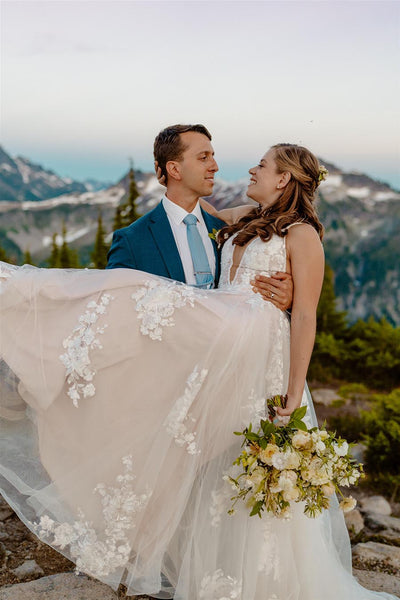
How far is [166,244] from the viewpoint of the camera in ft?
17.2

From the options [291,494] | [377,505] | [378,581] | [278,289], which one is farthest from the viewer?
[377,505]

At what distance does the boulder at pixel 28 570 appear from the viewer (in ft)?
14.8

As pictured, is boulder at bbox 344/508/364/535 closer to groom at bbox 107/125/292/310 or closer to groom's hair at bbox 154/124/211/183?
groom at bbox 107/125/292/310

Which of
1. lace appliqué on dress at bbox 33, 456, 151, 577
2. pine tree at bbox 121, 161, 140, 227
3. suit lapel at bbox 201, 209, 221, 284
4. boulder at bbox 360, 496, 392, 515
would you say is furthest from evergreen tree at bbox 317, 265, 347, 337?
lace appliqué on dress at bbox 33, 456, 151, 577

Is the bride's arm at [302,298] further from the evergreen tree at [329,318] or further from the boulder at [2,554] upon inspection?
the evergreen tree at [329,318]

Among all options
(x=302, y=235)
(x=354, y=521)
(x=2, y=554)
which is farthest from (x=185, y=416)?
(x=354, y=521)

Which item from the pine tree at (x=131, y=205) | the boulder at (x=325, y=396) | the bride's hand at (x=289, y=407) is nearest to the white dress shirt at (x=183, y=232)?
the bride's hand at (x=289, y=407)

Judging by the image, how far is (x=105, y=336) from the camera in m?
3.98

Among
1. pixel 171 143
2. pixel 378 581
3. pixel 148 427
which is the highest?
pixel 171 143

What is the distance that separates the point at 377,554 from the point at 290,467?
2.68m

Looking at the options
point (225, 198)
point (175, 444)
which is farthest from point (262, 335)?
point (225, 198)

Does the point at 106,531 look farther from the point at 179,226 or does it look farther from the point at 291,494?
the point at 179,226

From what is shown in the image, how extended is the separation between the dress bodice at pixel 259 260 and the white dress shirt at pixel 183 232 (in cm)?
74

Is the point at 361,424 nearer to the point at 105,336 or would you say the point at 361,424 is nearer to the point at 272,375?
the point at 272,375
